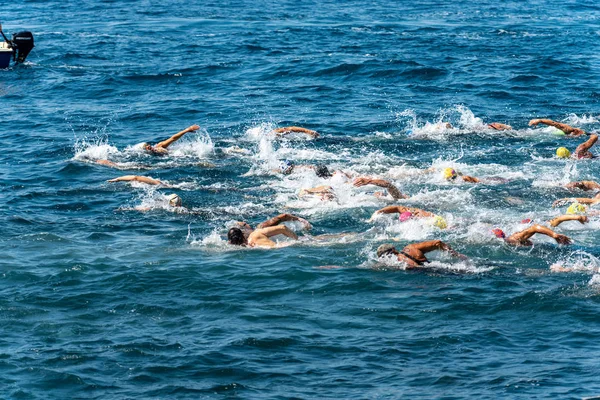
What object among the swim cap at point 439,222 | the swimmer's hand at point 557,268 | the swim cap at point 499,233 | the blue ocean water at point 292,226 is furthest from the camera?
the swim cap at point 439,222

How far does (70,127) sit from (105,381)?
1696 centimetres

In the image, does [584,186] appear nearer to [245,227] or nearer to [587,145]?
[587,145]

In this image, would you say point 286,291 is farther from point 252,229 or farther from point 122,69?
point 122,69

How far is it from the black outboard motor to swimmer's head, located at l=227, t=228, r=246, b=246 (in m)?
22.6

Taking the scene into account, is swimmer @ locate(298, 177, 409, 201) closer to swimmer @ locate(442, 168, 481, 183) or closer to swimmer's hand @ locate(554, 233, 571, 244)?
swimmer @ locate(442, 168, 481, 183)

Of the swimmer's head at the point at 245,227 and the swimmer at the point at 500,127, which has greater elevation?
the swimmer's head at the point at 245,227

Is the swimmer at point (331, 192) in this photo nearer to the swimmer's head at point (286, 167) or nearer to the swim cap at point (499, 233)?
the swimmer's head at point (286, 167)

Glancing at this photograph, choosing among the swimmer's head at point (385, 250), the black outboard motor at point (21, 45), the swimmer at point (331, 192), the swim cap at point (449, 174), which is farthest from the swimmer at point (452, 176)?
the black outboard motor at point (21, 45)

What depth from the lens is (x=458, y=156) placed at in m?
24.1

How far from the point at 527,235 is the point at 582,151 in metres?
7.67

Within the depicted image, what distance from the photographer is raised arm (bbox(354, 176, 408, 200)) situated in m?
18.7

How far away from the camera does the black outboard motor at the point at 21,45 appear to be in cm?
3625

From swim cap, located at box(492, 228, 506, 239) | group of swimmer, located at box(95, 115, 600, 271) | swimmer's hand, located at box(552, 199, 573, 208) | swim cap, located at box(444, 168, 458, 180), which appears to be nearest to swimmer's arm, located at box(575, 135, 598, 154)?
group of swimmer, located at box(95, 115, 600, 271)

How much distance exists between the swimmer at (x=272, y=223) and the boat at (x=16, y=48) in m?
21.5
